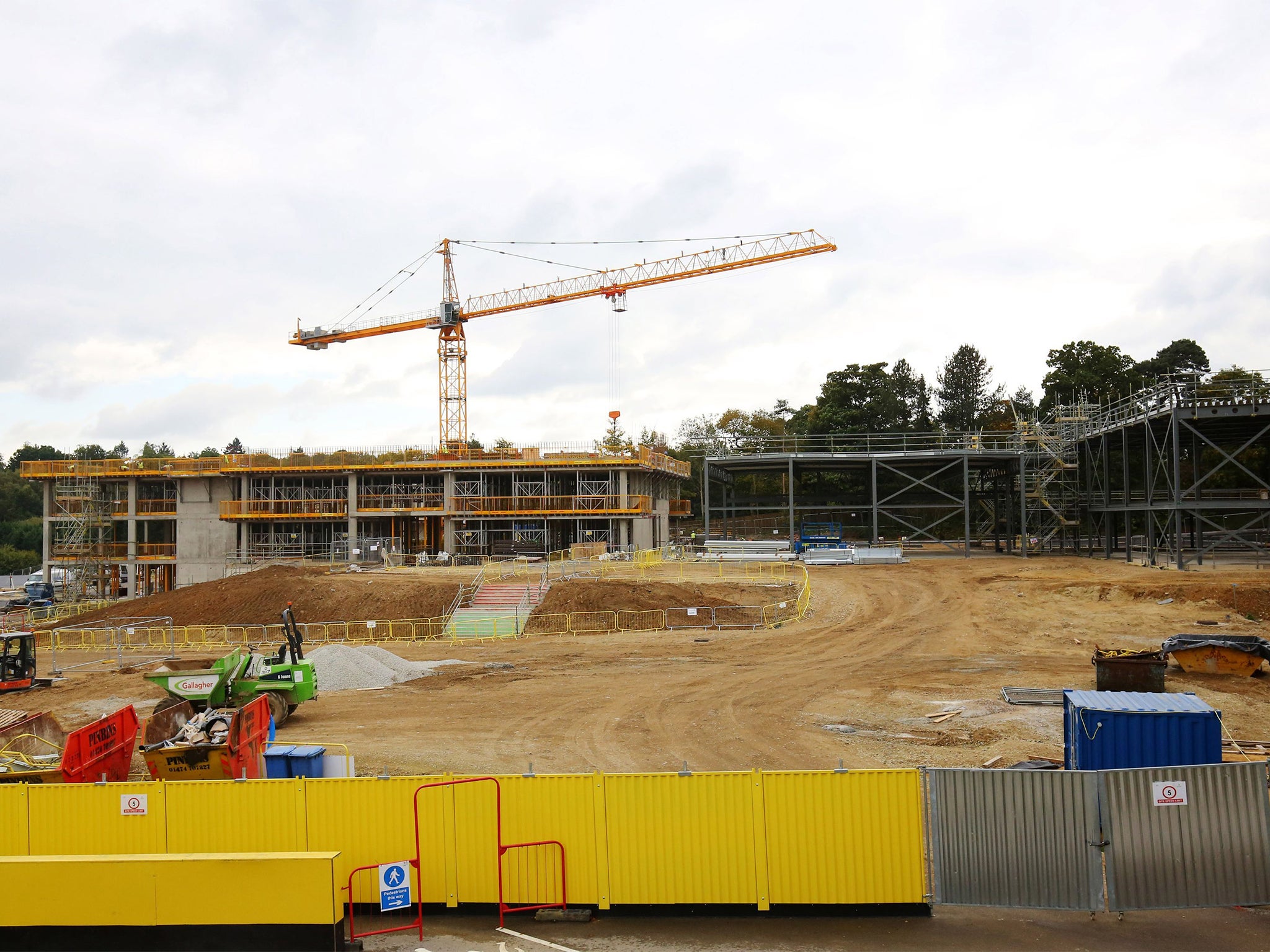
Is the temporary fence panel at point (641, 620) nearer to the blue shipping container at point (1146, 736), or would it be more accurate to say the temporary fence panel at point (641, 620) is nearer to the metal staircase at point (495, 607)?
the metal staircase at point (495, 607)

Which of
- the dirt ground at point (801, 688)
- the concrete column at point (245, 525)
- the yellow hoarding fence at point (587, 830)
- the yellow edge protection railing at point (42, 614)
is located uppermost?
the concrete column at point (245, 525)

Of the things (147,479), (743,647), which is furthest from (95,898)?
(147,479)

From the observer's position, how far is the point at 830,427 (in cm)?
7831

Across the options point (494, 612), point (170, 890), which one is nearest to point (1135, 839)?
point (170, 890)

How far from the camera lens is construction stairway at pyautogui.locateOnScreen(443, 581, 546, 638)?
1377 inches

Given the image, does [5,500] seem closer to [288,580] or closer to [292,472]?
[292,472]

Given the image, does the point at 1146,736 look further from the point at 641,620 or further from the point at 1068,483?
the point at 1068,483

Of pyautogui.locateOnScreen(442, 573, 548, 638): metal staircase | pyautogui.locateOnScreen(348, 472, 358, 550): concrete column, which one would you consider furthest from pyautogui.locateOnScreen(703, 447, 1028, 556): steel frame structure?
pyautogui.locateOnScreen(348, 472, 358, 550): concrete column

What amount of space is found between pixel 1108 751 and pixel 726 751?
6.61 meters

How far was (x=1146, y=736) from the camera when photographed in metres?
12.0

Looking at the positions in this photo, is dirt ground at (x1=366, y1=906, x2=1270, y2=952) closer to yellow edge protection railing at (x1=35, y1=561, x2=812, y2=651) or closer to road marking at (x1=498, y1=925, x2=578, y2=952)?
road marking at (x1=498, y1=925, x2=578, y2=952)

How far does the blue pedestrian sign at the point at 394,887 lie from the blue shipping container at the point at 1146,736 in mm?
8640

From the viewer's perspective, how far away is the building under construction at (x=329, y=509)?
54.9 metres

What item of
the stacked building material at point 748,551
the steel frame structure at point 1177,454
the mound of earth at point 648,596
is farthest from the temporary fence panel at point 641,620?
the steel frame structure at point 1177,454
